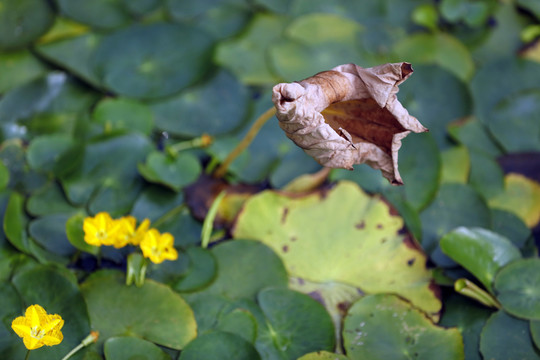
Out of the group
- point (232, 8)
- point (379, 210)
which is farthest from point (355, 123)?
point (232, 8)

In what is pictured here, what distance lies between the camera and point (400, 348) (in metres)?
1.68

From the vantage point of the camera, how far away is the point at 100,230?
1.70 metres

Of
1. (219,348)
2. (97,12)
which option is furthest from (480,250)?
(97,12)

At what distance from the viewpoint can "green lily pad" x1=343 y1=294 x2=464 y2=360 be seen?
1.68m

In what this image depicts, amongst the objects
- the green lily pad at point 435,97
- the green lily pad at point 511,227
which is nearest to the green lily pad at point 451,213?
the green lily pad at point 511,227

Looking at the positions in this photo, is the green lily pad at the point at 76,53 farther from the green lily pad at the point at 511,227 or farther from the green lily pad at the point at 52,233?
the green lily pad at the point at 511,227

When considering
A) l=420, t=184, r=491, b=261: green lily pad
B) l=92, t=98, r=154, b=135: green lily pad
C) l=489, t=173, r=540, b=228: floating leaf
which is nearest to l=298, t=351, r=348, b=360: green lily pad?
l=420, t=184, r=491, b=261: green lily pad

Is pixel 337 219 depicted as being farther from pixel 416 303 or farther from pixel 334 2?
pixel 334 2

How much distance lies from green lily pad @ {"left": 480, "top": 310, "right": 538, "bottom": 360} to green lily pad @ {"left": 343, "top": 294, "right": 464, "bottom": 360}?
10 cm

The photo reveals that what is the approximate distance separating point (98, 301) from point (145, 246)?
25 cm

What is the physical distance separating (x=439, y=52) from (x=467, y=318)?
4.66ft

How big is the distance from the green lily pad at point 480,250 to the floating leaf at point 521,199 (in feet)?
0.95

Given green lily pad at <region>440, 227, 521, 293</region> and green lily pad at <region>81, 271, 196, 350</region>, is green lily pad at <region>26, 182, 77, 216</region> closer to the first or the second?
green lily pad at <region>81, 271, 196, 350</region>

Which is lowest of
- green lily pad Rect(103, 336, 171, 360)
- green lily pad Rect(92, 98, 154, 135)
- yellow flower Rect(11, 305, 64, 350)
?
green lily pad Rect(103, 336, 171, 360)
